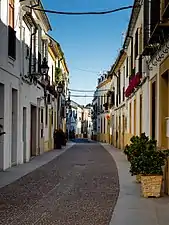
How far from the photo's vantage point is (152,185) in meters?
9.88

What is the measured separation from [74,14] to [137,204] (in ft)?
23.6

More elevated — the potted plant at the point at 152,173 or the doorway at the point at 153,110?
the doorway at the point at 153,110

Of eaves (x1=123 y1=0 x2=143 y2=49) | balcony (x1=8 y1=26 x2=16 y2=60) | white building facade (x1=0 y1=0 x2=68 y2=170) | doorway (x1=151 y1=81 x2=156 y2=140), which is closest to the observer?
doorway (x1=151 y1=81 x2=156 y2=140)

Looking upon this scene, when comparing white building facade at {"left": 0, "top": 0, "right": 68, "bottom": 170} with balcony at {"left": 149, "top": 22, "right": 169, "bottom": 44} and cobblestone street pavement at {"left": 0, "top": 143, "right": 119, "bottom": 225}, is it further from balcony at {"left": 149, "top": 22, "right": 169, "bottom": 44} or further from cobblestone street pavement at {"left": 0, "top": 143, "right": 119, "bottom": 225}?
balcony at {"left": 149, "top": 22, "right": 169, "bottom": 44}

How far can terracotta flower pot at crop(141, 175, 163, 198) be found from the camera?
984cm

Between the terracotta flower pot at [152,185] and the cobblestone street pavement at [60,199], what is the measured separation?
0.68 metres

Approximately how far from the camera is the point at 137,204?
913cm

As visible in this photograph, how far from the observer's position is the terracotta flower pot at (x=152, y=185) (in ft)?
32.3

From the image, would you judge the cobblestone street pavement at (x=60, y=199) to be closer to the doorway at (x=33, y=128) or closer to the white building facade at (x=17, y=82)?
the white building facade at (x=17, y=82)

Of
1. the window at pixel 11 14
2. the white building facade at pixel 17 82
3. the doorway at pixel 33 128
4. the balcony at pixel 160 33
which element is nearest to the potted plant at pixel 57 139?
the white building facade at pixel 17 82

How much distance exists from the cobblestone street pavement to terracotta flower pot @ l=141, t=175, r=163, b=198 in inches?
26.7

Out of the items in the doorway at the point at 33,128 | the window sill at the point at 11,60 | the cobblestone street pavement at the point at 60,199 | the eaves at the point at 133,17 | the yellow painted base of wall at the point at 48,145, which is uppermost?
the eaves at the point at 133,17

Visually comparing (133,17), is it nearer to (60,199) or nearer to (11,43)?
(11,43)

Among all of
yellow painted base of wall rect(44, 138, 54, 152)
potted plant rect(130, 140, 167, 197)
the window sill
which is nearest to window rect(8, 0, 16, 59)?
the window sill
